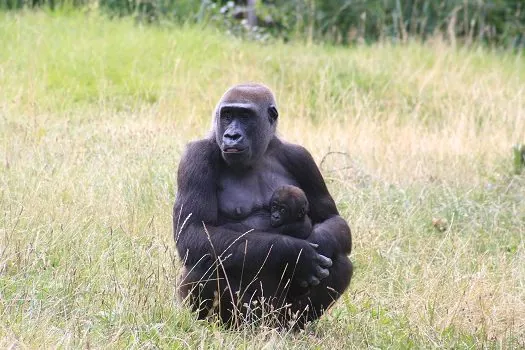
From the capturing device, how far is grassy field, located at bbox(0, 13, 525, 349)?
445cm

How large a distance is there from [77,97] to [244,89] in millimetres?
4988

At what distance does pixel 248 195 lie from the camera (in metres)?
4.59

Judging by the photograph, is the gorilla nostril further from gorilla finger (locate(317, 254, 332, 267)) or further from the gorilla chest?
gorilla finger (locate(317, 254, 332, 267))

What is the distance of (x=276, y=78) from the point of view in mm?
10500

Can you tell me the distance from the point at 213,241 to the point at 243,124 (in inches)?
22.9

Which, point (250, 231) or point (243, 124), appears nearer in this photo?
point (250, 231)

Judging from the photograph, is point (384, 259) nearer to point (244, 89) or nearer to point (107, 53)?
point (244, 89)

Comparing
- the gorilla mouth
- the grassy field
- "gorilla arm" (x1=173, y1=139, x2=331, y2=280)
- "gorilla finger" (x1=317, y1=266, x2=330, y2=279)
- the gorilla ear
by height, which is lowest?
the grassy field

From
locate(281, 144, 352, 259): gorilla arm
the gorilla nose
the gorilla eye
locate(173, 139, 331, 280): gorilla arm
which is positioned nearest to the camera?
locate(173, 139, 331, 280): gorilla arm

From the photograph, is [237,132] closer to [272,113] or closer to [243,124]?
[243,124]

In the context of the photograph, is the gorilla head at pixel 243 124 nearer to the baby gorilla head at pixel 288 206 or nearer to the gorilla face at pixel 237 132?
the gorilla face at pixel 237 132

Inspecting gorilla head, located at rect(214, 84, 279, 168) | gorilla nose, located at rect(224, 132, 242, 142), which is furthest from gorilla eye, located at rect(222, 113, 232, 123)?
gorilla nose, located at rect(224, 132, 242, 142)

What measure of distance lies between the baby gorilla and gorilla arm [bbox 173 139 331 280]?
0.45 feet

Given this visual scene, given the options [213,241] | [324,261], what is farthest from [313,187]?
[213,241]
